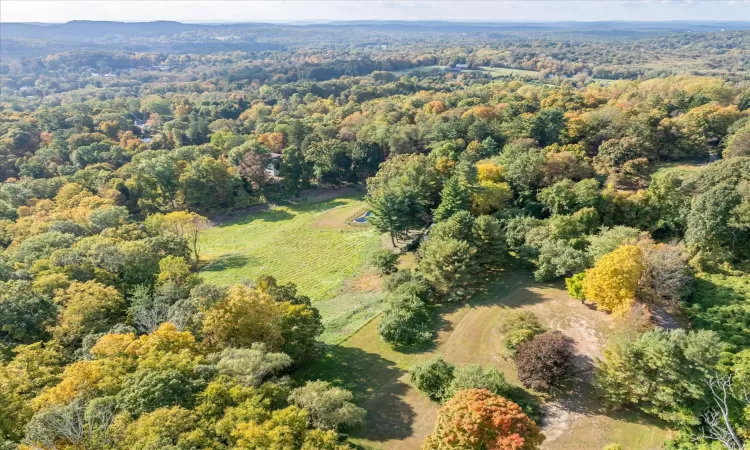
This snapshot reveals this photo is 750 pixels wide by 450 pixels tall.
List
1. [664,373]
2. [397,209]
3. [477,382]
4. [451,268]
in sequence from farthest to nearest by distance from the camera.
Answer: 1. [397,209]
2. [451,268]
3. [477,382]
4. [664,373]

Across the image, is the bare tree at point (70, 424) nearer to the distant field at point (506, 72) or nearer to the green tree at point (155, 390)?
the green tree at point (155, 390)

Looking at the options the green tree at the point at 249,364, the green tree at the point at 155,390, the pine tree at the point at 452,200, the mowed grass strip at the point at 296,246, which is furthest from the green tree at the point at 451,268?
the green tree at the point at 155,390

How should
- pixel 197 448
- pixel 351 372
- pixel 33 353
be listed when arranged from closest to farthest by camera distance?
pixel 197 448 → pixel 33 353 → pixel 351 372

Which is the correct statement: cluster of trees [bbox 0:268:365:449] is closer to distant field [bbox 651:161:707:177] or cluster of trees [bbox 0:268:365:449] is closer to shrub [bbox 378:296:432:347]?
shrub [bbox 378:296:432:347]

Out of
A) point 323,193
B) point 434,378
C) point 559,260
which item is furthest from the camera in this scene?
point 323,193

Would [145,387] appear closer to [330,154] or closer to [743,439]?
[743,439]

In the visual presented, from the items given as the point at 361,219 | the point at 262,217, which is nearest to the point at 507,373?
the point at 361,219

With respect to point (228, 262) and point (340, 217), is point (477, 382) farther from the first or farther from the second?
point (340, 217)

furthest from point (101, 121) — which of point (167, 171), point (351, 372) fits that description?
point (351, 372)
